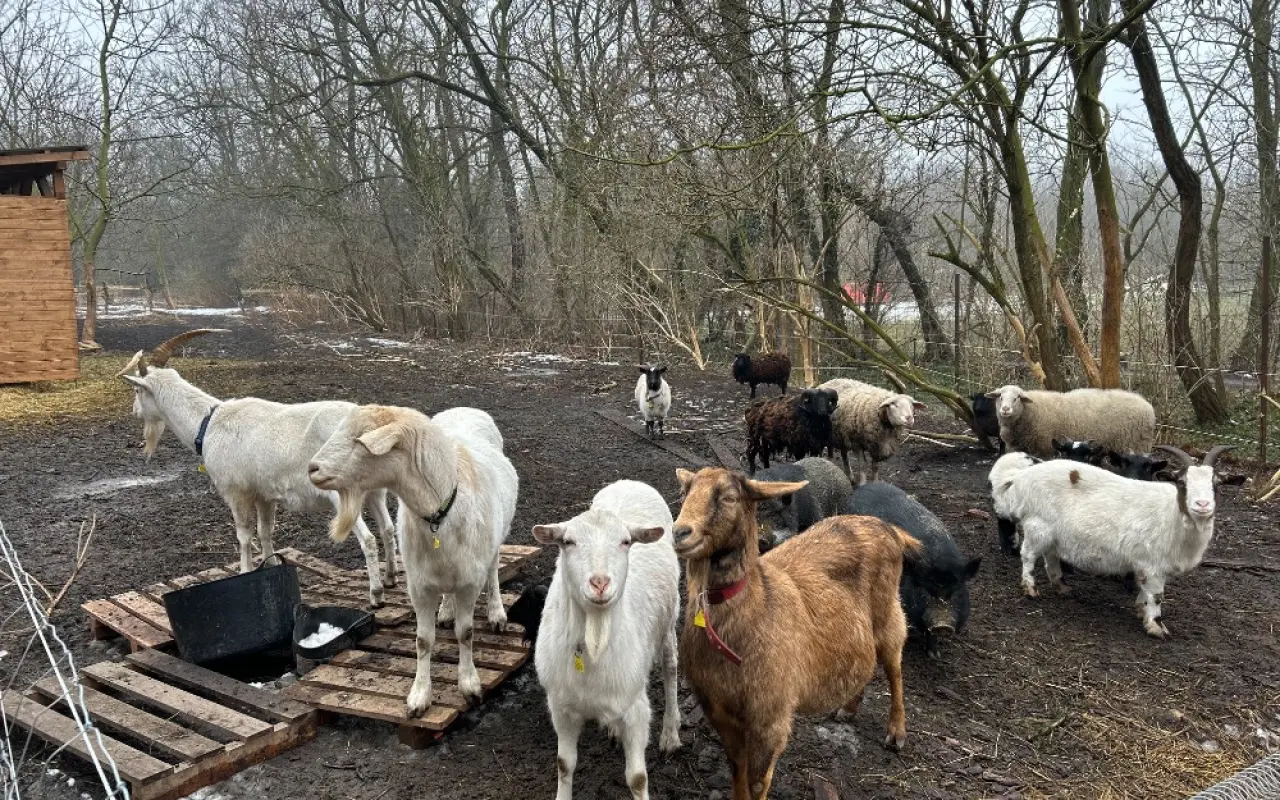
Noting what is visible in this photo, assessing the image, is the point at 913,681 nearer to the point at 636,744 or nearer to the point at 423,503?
the point at 636,744

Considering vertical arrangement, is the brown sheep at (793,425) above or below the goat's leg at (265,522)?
above

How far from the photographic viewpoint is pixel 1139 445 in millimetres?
8125

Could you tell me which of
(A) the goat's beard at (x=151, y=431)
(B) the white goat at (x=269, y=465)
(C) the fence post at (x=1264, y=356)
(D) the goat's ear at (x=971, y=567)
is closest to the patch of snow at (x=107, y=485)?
(A) the goat's beard at (x=151, y=431)

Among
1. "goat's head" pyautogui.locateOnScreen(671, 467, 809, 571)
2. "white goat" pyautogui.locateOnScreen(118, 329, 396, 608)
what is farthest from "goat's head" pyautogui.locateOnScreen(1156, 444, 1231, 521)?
"white goat" pyautogui.locateOnScreen(118, 329, 396, 608)

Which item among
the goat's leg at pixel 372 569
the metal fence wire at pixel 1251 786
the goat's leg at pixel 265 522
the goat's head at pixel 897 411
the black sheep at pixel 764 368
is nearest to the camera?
the metal fence wire at pixel 1251 786

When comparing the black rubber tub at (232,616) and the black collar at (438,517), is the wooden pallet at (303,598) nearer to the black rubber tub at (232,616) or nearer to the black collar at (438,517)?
the black rubber tub at (232,616)

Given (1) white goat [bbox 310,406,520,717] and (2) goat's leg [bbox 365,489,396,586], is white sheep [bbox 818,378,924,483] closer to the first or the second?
(2) goat's leg [bbox 365,489,396,586]

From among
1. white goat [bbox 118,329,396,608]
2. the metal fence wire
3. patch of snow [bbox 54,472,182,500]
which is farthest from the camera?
patch of snow [bbox 54,472,182,500]

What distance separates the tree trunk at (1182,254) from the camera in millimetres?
9039

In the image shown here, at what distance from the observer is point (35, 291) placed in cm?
1288

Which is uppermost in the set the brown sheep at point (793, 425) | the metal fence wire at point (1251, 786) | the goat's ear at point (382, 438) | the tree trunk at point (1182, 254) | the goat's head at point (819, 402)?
the tree trunk at point (1182, 254)

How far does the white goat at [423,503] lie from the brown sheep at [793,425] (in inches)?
190

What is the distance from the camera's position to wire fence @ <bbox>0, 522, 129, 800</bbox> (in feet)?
9.66

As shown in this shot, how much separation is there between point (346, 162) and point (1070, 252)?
2428 centimetres
